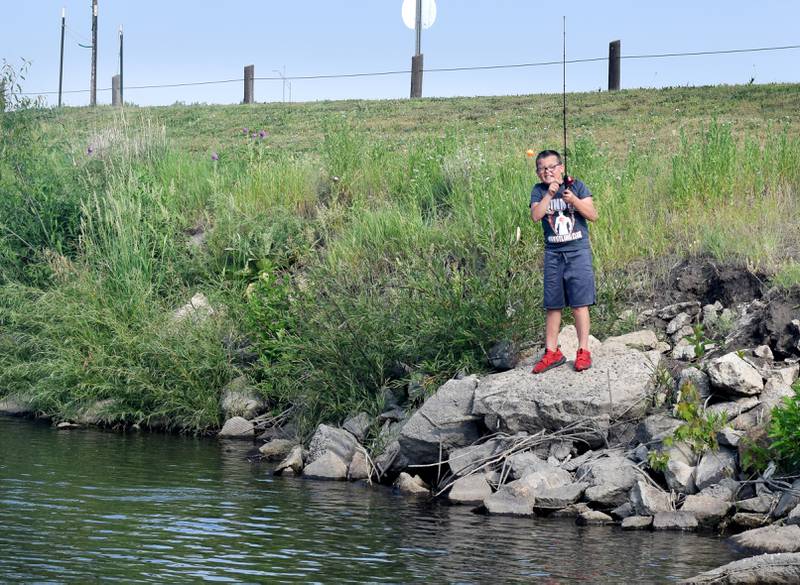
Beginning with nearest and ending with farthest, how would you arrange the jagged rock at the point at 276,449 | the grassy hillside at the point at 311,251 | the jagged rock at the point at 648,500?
1. the jagged rock at the point at 648,500
2. the jagged rock at the point at 276,449
3. the grassy hillside at the point at 311,251

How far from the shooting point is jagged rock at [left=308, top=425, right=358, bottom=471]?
11352 millimetres

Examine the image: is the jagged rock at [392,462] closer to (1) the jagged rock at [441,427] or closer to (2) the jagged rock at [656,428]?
(1) the jagged rock at [441,427]

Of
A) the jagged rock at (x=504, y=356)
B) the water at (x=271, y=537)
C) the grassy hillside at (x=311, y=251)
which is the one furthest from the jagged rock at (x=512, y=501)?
the grassy hillside at (x=311, y=251)

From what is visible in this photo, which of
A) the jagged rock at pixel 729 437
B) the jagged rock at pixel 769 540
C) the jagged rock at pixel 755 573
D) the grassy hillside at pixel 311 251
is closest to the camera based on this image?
the jagged rock at pixel 755 573

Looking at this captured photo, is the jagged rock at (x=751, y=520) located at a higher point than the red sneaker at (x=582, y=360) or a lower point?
lower

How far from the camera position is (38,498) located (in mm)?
9500

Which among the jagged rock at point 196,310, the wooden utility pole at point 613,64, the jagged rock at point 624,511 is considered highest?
the wooden utility pole at point 613,64

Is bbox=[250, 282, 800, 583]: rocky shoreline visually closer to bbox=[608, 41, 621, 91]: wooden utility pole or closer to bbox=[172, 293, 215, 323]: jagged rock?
bbox=[172, 293, 215, 323]: jagged rock

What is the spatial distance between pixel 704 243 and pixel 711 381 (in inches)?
116

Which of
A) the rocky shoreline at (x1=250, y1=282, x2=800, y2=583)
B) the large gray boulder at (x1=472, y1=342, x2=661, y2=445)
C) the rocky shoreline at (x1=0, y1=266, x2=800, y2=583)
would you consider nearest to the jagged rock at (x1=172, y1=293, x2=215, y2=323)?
the rocky shoreline at (x1=0, y1=266, x2=800, y2=583)

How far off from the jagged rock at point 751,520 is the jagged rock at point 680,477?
0.69 metres

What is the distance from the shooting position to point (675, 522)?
349 inches

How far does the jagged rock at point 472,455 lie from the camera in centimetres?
1040

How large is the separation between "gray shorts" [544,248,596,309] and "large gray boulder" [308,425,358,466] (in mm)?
2459
